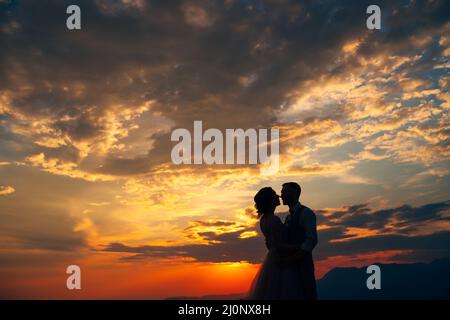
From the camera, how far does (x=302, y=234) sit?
8023 millimetres

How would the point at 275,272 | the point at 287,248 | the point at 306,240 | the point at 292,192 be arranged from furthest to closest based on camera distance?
the point at 292,192 → the point at 275,272 → the point at 287,248 → the point at 306,240

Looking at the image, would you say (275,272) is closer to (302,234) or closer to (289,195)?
(302,234)

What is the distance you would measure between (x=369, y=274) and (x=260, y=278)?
794cm

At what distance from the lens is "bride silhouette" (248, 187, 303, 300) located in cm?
781

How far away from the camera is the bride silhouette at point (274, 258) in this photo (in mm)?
7806

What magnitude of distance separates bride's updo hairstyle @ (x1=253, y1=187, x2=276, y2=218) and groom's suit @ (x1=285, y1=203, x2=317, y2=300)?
1.74ft

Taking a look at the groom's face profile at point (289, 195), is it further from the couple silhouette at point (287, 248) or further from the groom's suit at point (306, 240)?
the groom's suit at point (306, 240)

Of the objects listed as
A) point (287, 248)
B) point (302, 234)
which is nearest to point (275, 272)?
point (287, 248)

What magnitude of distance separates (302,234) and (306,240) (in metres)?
0.43
